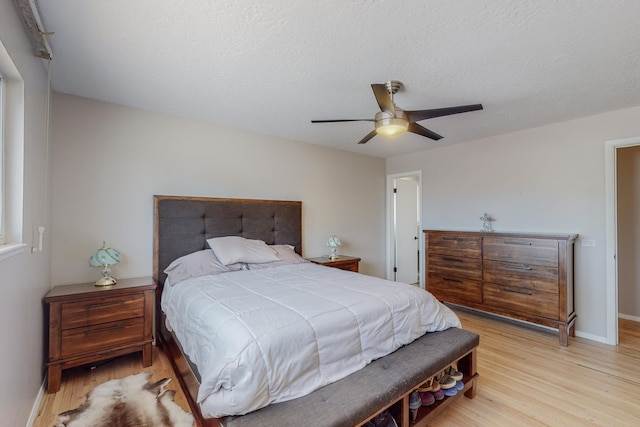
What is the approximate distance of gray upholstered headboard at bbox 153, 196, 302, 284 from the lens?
115 inches

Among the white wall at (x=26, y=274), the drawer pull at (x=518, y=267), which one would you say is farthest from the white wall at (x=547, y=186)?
the white wall at (x=26, y=274)

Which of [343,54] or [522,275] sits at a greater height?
[343,54]

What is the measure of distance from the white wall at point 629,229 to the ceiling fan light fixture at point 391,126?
11.8 feet

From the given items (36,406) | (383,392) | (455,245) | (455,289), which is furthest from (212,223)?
(455,289)

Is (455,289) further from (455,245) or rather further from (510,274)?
(510,274)

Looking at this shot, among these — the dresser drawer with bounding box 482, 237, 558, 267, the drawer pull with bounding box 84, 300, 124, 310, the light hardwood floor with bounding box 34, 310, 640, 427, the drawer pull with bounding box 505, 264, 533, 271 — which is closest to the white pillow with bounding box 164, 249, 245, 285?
the drawer pull with bounding box 84, 300, 124, 310

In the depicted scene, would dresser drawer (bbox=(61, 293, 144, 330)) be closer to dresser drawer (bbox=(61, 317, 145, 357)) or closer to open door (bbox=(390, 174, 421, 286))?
dresser drawer (bbox=(61, 317, 145, 357))

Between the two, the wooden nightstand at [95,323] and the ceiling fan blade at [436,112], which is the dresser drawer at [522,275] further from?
the wooden nightstand at [95,323]

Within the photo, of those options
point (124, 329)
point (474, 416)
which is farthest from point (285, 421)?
point (124, 329)

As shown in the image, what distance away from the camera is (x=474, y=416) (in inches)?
73.6

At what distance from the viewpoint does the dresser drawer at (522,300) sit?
299 centimetres

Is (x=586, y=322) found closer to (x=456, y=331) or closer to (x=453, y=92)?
(x=456, y=331)

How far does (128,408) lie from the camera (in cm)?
193

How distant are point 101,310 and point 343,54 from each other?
106 inches
